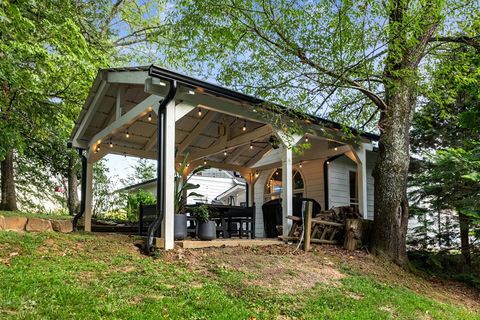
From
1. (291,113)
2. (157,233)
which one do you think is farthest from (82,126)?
(291,113)

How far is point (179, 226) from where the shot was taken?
6.31m

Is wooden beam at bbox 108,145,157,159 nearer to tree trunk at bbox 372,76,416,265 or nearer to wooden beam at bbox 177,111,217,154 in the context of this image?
wooden beam at bbox 177,111,217,154

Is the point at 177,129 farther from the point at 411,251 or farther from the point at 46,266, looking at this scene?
the point at 411,251

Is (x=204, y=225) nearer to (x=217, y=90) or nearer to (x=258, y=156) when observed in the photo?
(x=217, y=90)

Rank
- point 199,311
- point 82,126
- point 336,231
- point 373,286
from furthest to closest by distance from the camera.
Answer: point 82,126, point 336,231, point 373,286, point 199,311

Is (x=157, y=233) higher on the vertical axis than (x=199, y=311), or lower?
higher

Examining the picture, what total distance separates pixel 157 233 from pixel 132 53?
10756 mm

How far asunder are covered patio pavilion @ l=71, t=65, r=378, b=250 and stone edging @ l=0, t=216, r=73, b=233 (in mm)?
950

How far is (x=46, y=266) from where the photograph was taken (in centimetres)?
462

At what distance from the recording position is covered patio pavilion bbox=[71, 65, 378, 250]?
6.09 metres

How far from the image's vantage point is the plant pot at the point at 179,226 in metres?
6.27

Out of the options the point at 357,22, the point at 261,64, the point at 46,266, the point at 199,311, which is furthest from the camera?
the point at 261,64

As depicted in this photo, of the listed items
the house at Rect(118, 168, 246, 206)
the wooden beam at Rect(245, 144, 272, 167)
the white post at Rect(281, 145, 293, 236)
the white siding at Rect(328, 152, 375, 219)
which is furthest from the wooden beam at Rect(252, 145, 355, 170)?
the house at Rect(118, 168, 246, 206)

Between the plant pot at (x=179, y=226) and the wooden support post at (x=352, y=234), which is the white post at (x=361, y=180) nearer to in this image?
the wooden support post at (x=352, y=234)
